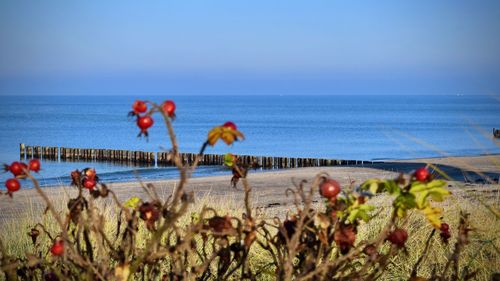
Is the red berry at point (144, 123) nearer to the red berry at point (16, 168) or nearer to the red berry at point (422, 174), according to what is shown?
the red berry at point (16, 168)

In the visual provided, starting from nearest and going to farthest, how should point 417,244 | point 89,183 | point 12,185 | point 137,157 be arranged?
1. point 12,185
2. point 89,183
3. point 417,244
4. point 137,157

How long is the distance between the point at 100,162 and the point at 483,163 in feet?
72.1

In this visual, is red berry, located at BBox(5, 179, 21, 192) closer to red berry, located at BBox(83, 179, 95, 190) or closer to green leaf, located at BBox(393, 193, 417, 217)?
red berry, located at BBox(83, 179, 95, 190)

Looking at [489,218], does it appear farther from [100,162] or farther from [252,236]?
[100,162]

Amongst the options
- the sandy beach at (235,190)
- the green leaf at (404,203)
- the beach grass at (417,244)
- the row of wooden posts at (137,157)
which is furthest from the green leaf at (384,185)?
the row of wooden posts at (137,157)

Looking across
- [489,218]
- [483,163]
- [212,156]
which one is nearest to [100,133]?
[212,156]

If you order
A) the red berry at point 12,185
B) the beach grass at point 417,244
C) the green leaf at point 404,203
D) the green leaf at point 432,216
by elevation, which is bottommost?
the beach grass at point 417,244

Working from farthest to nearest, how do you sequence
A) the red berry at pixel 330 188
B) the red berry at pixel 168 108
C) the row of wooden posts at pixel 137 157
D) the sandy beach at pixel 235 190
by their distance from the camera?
the row of wooden posts at pixel 137 157, the sandy beach at pixel 235 190, the red berry at pixel 330 188, the red berry at pixel 168 108

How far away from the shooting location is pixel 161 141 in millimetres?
68875

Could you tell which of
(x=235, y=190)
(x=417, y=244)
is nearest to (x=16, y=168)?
(x=417, y=244)

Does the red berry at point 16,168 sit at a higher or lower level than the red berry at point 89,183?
higher

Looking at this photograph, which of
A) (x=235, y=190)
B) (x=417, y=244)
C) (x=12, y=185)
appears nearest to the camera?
(x=12, y=185)

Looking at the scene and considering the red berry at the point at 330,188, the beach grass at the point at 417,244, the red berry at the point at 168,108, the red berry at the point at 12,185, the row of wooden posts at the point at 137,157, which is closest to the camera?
the red berry at the point at 168,108

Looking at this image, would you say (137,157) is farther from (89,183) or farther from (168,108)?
(168,108)
